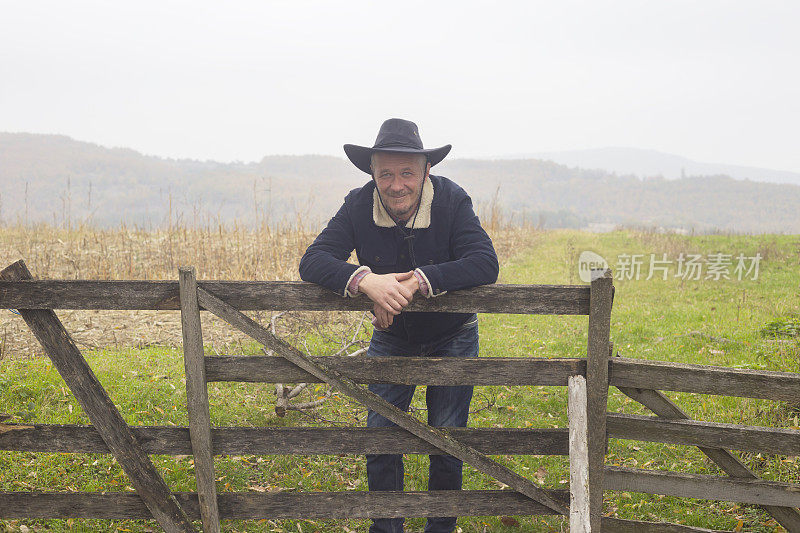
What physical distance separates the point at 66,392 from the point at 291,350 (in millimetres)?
4894

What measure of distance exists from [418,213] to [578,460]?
1735mm

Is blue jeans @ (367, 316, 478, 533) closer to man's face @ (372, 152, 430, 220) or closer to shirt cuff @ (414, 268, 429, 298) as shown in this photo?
shirt cuff @ (414, 268, 429, 298)

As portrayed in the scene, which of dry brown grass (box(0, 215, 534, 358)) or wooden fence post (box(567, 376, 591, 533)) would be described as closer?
wooden fence post (box(567, 376, 591, 533))

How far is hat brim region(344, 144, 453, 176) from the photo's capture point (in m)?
3.40

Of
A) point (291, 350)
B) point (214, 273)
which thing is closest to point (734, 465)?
point (291, 350)

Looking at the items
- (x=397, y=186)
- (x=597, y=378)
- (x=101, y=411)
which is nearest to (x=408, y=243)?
(x=397, y=186)

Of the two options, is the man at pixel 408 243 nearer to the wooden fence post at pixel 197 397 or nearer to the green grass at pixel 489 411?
the wooden fence post at pixel 197 397

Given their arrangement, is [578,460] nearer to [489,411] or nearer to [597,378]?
[597,378]

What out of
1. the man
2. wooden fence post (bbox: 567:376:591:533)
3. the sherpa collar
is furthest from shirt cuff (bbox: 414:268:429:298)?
wooden fence post (bbox: 567:376:591:533)

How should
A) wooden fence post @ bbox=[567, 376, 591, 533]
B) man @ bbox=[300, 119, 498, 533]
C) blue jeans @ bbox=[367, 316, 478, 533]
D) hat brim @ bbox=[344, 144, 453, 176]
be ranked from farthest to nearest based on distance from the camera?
blue jeans @ bbox=[367, 316, 478, 533] < man @ bbox=[300, 119, 498, 533] < hat brim @ bbox=[344, 144, 453, 176] < wooden fence post @ bbox=[567, 376, 591, 533]

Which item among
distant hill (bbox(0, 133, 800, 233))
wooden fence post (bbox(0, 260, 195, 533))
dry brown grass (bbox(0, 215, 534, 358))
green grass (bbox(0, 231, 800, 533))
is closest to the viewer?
wooden fence post (bbox(0, 260, 195, 533))

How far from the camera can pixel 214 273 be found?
1213 centimetres

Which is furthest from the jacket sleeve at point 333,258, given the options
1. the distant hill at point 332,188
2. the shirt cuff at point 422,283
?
the distant hill at point 332,188

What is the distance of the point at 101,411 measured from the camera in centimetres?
326
